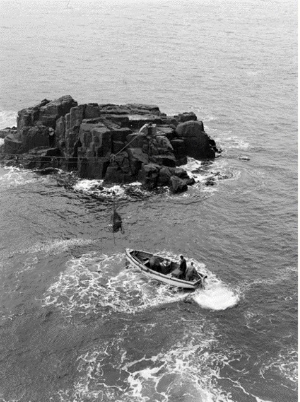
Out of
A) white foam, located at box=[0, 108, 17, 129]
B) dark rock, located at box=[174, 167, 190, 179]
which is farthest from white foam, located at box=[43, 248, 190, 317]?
white foam, located at box=[0, 108, 17, 129]

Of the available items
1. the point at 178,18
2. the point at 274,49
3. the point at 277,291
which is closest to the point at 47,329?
the point at 277,291

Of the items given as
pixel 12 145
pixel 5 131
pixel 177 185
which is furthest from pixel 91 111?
pixel 177 185

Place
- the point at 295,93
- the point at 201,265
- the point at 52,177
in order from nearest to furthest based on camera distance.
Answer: the point at 201,265
the point at 52,177
the point at 295,93

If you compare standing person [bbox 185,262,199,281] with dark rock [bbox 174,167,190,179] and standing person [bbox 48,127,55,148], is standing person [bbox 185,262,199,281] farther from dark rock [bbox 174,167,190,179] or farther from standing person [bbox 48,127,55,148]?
standing person [bbox 48,127,55,148]

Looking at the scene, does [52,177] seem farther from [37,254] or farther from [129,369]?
[129,369]

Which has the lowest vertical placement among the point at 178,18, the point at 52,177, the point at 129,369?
the point at 129,369

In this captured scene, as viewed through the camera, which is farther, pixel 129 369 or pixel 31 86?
pixel 31 86
